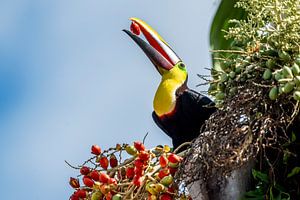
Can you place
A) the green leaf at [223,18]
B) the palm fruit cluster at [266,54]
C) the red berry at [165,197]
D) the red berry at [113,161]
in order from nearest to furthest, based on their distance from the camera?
the palm fruit cluster at [266,54] < the red berry at [165,197] < the red berry at [113,161] < the green leaf at [223,18]

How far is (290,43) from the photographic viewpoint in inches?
83.4

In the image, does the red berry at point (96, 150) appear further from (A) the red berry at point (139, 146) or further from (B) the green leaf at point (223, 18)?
(B) the green leaf at point (223, 18)

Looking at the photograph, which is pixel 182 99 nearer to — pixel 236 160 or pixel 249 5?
pixel 249 5

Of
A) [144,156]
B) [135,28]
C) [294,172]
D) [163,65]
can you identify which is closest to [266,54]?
[294,172]

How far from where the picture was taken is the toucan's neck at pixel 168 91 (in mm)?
2529

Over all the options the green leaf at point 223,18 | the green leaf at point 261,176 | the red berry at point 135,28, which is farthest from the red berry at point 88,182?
the green leaf at point 223,18

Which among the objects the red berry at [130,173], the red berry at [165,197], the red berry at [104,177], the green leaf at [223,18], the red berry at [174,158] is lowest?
the red berry at [165,197]

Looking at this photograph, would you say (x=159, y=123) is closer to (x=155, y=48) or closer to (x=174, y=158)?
(x=155, y=48)

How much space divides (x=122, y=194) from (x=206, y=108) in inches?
16.3

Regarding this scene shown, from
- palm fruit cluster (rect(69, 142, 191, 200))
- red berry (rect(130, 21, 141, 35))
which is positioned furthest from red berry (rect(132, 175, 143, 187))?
red berry (rect(130, 21, 141, 35))

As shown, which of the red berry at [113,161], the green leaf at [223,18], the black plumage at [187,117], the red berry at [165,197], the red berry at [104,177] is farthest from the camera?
the green leaf at [223,18]

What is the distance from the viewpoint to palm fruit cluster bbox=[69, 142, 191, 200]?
2139mm

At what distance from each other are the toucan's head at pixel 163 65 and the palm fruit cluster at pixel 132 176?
0.74ft

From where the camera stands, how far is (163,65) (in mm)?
2598
